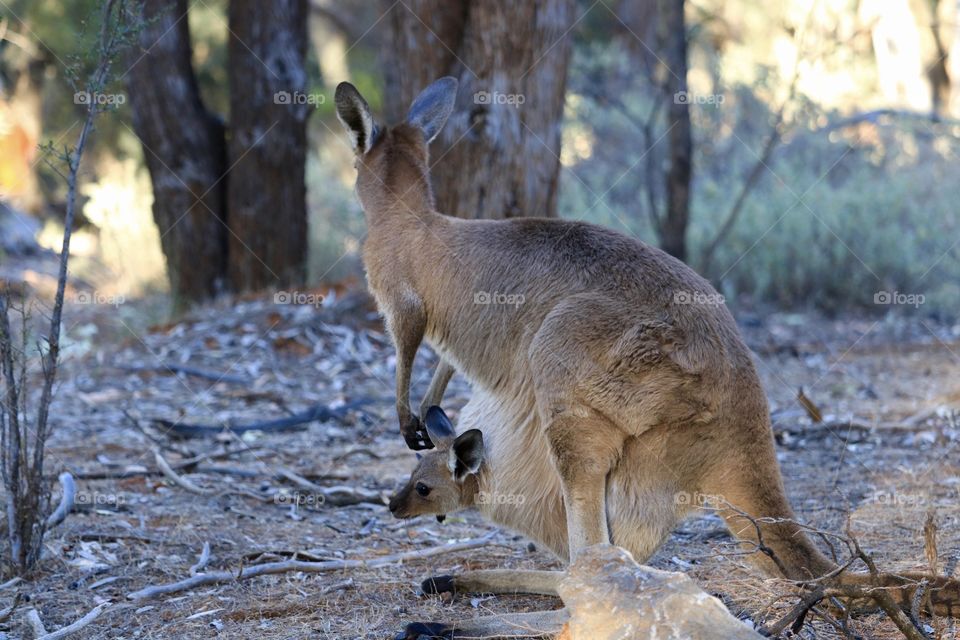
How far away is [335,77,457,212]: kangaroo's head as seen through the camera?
4.45 m

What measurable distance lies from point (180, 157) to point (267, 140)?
0.74 meters

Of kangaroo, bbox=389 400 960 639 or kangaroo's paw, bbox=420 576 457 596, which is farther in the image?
kangaroo's paw, bbox=420 576 457 596

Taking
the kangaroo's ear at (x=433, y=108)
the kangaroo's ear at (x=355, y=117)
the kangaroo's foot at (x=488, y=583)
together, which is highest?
the kangaroo's ear at (x=433, y=108)

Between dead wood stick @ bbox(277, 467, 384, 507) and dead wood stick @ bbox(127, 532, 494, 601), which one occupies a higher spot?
dead wood stick @ bbox(277, 467, 384, 507)
